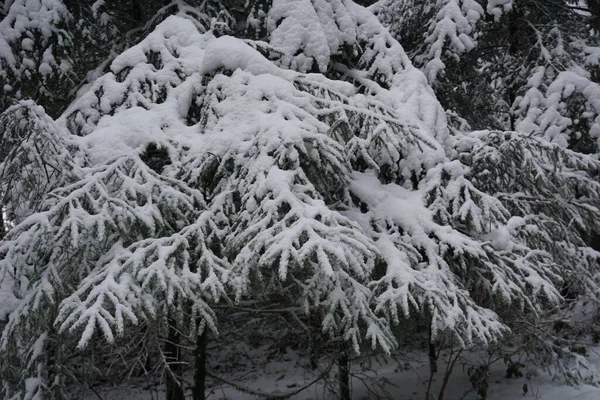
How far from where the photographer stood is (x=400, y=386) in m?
6.95

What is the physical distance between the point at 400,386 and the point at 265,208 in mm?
5052

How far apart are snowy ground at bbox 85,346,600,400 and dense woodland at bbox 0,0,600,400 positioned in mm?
409

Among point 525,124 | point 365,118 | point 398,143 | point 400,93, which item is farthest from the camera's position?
point 525,124

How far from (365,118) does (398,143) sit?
43cm

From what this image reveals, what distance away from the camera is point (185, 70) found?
4617 millimetres

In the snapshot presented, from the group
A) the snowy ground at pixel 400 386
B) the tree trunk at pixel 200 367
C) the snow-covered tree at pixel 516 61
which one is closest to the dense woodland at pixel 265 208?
the tree trunk at pixel 200 367

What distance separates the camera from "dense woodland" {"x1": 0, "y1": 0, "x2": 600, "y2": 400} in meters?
3.11

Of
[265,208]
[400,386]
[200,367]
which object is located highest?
[265,208]

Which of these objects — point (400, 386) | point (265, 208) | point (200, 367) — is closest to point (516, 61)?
point (400, 386)

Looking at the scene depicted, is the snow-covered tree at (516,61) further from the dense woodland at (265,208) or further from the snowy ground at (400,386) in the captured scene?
the snowy ground at (400,386)

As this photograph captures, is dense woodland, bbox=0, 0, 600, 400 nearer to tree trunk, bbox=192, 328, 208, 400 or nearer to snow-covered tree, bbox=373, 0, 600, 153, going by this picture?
tree trunk, bbox=192, 328, 208, 400

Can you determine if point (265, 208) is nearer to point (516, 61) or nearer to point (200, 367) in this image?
point (200, 367)

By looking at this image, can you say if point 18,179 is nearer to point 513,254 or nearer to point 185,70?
point 185,70

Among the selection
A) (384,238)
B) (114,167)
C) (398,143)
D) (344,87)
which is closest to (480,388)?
(384,238)
